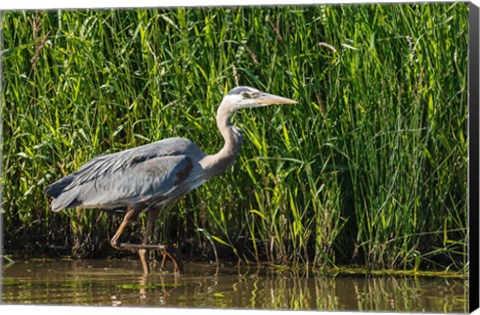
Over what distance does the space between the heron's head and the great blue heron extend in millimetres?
46

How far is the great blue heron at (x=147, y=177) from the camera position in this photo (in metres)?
7.12

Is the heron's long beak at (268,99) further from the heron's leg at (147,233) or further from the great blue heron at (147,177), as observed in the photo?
the heron's leg at (147,233)

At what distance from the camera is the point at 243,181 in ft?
23.6

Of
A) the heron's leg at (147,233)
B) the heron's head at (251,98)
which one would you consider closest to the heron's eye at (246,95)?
the heron's head at (251,98)

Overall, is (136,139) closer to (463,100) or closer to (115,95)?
(115,95)

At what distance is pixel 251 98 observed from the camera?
276 inches

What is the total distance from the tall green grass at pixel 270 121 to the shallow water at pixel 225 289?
0.45 feet

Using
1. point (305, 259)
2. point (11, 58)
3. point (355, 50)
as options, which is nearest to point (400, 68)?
point (355, 50)

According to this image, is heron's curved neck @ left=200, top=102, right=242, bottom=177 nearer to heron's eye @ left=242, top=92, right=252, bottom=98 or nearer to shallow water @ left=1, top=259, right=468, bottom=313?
heron's eye @ left=242, top=92, right=252, bottom=98

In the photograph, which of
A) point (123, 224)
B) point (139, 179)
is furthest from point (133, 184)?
point (123, 224)

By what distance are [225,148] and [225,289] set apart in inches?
32.1

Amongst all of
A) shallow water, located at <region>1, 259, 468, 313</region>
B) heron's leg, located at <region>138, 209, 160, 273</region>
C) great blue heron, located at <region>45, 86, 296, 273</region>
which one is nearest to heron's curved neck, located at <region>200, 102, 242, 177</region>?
great blue heron, located at <region>45, 86, 296, 273</region>

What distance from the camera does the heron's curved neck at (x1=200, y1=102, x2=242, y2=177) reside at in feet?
23.3

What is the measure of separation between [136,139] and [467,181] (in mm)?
2058
